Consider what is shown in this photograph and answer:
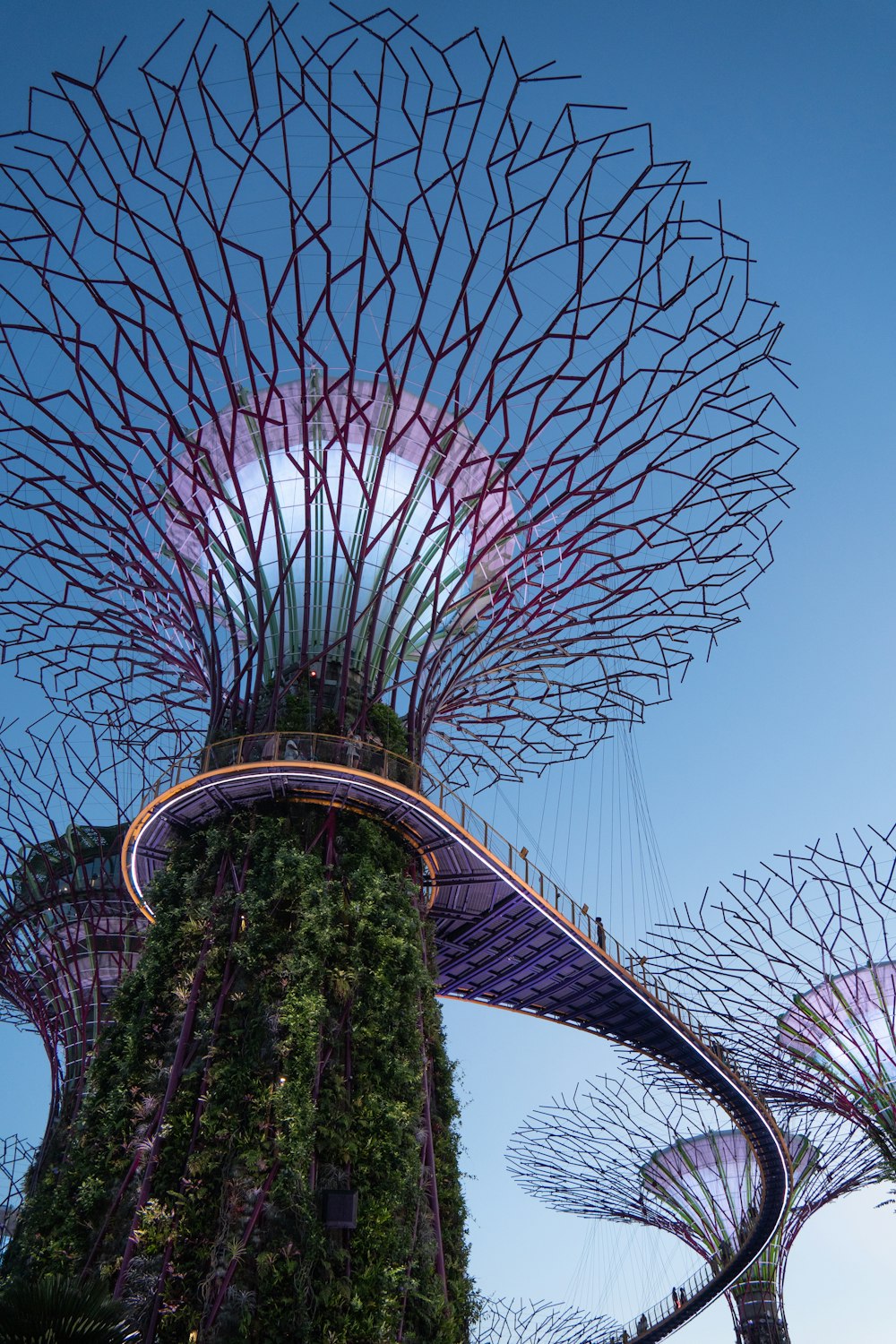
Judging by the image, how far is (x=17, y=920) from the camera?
123ft

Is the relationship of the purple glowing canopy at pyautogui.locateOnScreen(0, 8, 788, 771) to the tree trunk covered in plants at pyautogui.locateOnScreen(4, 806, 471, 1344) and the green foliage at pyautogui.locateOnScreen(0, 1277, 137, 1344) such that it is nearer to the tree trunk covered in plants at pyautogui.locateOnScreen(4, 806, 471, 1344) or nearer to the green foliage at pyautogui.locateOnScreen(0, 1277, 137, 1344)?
the tree trunk covered in plants at pyautogui.locateOnScreen(4, 806, 471, 1344)

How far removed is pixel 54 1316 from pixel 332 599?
58.6ft

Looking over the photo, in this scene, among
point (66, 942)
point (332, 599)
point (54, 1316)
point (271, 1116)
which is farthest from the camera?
point (66, 942)

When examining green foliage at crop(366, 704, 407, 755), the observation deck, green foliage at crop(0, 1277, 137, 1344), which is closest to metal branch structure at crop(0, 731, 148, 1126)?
the observation deck

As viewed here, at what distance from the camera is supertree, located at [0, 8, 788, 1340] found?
764 inches

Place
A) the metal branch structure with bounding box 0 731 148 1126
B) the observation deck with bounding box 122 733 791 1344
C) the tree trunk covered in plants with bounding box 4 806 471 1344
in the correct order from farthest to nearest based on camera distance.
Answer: the metal branch structure with bounding box 0 731 148 1126
the observation deck with bounding box 122 733 791 1344
the tree trunk covered in plants with bounding box 4 806 471 1344

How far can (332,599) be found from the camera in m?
26.6

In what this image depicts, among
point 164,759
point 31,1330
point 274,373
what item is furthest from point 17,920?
point 31,1330

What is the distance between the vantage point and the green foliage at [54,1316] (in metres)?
10.6

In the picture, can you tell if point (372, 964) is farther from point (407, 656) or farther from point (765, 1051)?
point (765, 1051)

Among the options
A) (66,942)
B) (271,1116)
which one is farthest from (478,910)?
(66,942)

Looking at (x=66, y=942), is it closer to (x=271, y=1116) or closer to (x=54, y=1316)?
(x=271, y=1116)

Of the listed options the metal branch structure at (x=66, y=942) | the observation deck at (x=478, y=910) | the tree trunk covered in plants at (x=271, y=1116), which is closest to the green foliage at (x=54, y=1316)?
the tree trunk covered in plants at (x=271, y=1116)

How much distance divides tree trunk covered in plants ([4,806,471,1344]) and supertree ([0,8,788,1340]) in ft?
0.23
